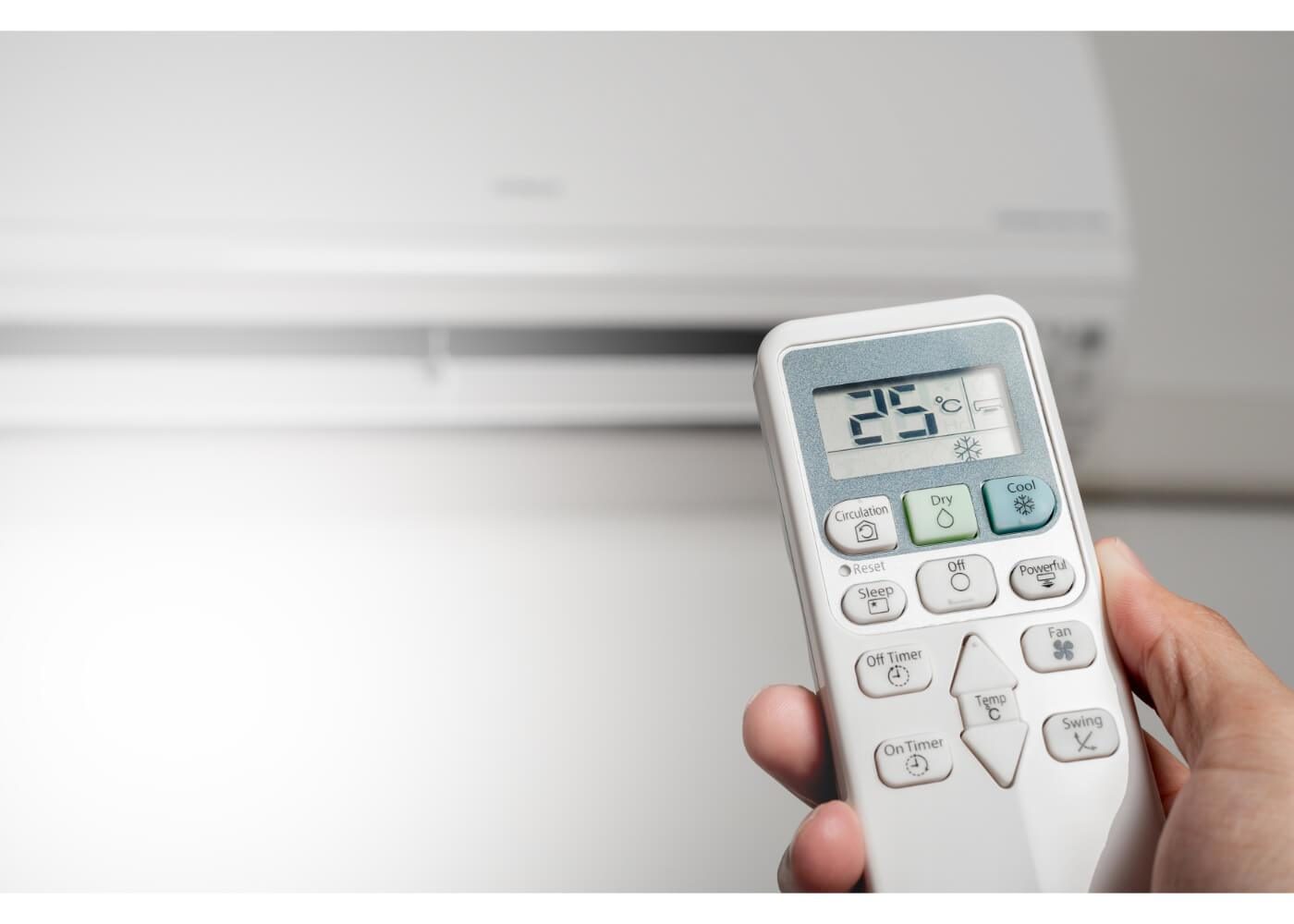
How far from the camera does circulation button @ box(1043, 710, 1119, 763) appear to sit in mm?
333

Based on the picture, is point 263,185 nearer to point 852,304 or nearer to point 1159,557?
point 852,304

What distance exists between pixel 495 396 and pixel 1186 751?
384 millimetres

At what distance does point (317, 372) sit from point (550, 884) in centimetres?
30

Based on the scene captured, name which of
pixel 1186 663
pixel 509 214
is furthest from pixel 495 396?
pixel 1186 663

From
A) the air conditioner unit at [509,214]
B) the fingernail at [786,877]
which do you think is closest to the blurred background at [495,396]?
the air conditioner unit at [509,214]

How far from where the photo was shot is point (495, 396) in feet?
1.89

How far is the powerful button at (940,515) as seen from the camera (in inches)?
14.2

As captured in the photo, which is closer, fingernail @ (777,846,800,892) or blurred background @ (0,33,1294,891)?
fingernail @ (777,846,800,892)

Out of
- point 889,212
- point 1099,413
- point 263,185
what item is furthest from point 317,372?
point 1099,413

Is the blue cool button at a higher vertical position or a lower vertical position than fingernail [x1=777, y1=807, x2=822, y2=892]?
higher

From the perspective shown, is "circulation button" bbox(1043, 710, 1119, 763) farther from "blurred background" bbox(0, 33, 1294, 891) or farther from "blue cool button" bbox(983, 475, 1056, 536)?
"blurred background" bbox(0, 33, 1294, 891)

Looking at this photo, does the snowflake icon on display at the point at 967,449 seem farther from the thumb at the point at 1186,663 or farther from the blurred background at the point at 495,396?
the blurred background at the point at 495,396

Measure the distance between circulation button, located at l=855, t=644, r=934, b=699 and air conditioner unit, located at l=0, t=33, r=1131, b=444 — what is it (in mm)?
246

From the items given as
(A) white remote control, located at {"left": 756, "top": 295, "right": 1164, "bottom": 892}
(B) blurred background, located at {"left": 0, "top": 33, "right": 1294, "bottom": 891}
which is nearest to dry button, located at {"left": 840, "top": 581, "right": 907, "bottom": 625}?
(A) white remote control, located at {"left": 756, "top": 295, "right": 1164, "bottom": 892}
